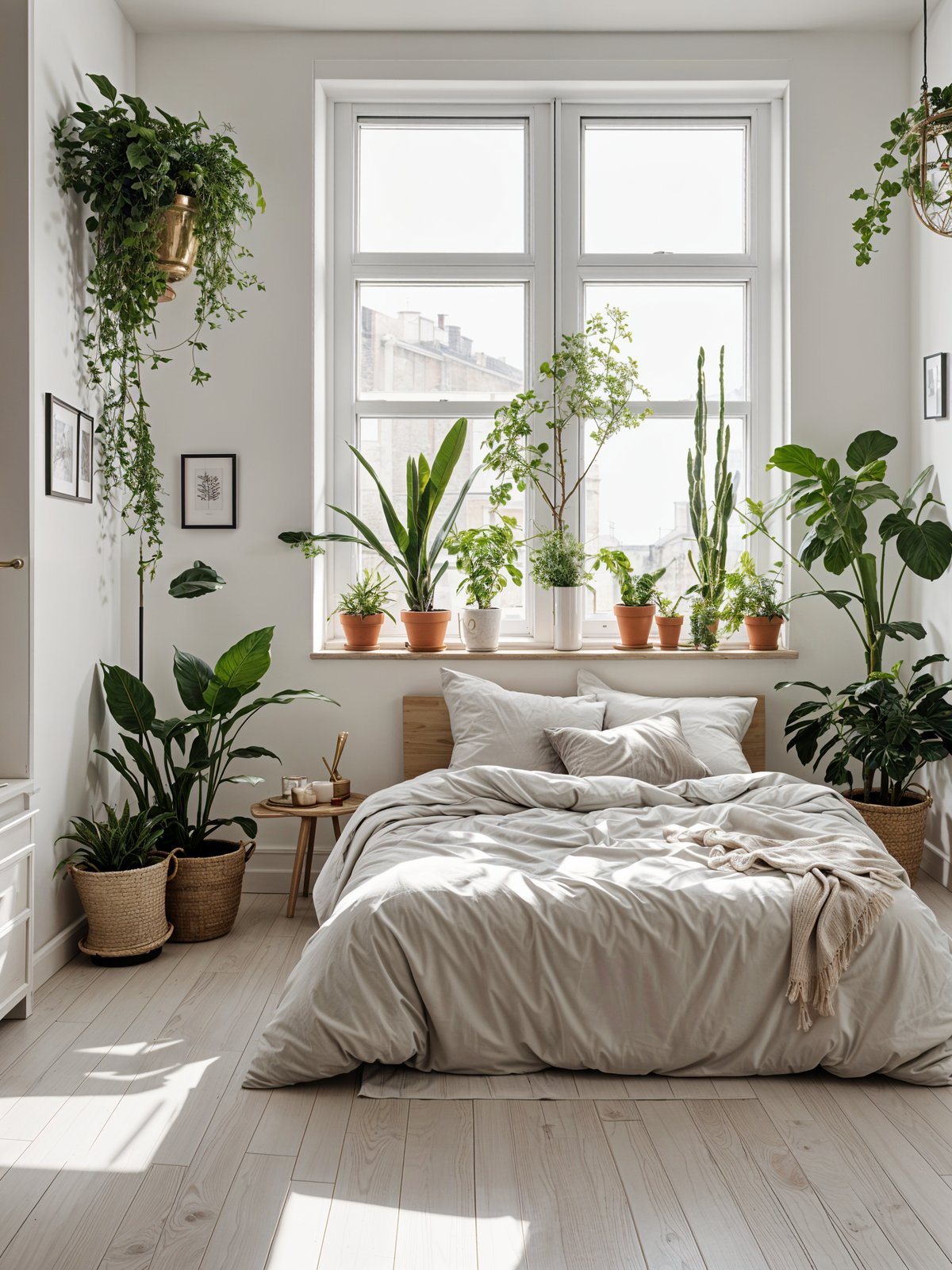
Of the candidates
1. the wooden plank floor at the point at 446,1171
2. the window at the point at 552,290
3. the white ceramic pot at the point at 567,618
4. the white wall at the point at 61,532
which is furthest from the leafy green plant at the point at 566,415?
the wooden plank floor at the point at 446,1171

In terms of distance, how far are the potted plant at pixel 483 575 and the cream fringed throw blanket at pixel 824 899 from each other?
159 cm

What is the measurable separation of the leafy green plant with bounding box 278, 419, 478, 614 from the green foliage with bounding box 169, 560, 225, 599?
43 cm

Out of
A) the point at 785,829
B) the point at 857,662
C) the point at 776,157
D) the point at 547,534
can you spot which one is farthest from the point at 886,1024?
the point at 776,157

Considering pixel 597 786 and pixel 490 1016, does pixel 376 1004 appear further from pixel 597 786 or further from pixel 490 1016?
pixel 597 786

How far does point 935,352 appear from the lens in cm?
395

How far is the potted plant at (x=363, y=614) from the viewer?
4.16 meters

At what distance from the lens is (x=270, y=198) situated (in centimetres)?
409

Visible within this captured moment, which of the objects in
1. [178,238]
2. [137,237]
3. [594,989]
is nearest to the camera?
[594,989]

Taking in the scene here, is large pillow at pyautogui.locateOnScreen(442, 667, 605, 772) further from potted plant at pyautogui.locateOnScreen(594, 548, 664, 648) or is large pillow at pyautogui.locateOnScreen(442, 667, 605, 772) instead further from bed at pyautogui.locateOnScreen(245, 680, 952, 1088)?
bed at pyautogui.locateOnScreen(245, 680, 952, 1088)

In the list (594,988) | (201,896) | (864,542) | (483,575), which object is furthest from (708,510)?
(201,896)

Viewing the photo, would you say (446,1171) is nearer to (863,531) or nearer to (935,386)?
(863,531)

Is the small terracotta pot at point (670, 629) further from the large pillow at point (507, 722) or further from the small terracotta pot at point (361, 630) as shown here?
the small terracotta pot at point (361, 630)

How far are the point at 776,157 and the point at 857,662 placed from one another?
7.10ft

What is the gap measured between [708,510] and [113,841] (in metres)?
2.71
